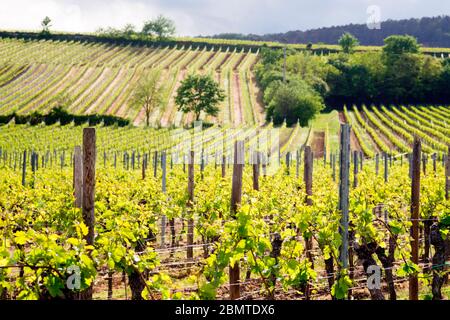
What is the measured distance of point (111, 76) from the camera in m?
77.9

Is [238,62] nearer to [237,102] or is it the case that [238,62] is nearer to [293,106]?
[237,102]

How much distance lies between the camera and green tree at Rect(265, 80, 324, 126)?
59.4 meters

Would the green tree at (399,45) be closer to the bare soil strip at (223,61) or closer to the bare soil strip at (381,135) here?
the bare soil strip at (381,135)

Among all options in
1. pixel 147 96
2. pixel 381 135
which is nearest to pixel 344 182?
pixel 381 135

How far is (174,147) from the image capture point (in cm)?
4422

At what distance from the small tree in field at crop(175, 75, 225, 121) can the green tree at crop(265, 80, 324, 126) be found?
633 cm

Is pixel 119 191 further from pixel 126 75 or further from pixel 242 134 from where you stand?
pixel 126 75

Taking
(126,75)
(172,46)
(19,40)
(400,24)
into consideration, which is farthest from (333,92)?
(400,24)

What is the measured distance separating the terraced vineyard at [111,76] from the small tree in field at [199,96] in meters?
1.25

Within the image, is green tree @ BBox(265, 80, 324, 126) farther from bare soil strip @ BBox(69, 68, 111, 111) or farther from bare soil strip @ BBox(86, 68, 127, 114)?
bare soil strip @ BBox(69, 68, 111, 111)

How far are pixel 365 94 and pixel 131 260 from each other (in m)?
65.5

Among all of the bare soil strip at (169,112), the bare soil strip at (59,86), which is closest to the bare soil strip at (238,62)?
the bare soil strip at (169,112)

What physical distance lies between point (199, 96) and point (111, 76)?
762 inches

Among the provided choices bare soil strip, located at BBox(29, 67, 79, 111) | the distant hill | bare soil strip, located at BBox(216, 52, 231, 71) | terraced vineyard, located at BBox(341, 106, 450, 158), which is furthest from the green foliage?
the distant hill
